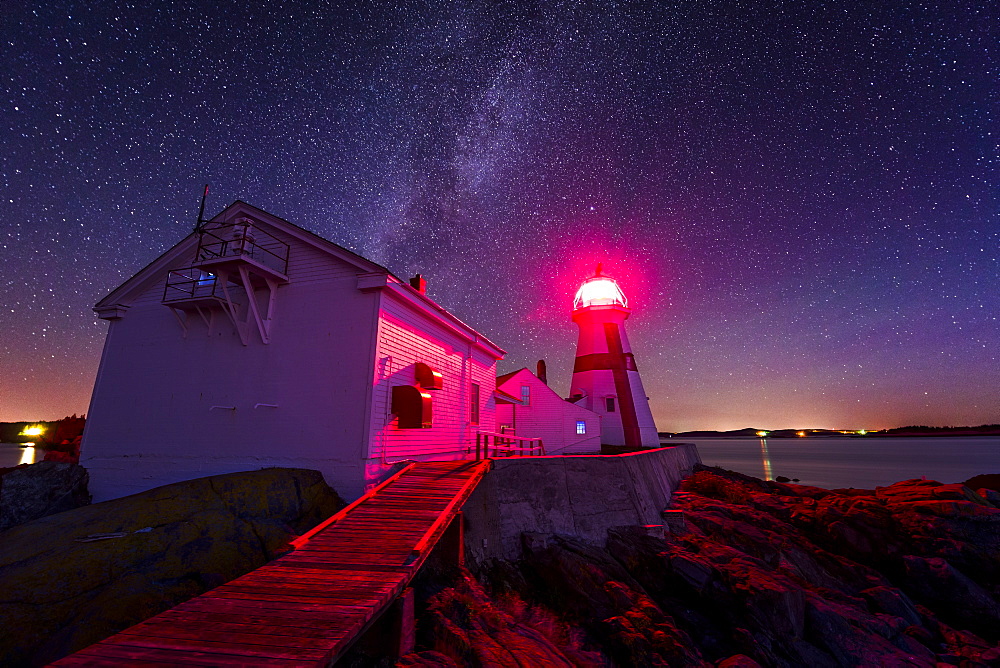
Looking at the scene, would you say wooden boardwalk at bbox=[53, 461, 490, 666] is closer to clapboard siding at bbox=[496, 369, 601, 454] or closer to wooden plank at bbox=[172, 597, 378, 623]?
wooden plank at bbox=[172, 597, 378, 623]

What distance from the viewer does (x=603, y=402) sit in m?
34.0

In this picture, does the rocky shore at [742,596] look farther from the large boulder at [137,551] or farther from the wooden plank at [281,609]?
the large boulder at [137,551]

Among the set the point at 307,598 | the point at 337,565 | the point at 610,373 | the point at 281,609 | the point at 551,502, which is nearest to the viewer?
the point at 281,609

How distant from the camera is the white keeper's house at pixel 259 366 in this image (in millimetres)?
12297

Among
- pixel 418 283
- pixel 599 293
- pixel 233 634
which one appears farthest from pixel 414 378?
pixel 599 293

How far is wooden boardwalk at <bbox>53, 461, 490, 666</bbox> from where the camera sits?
15.2 ft

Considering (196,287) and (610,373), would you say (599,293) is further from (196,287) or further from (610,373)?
(196,287)

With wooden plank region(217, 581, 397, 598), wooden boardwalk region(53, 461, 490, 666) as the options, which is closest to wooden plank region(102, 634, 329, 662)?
wooden boardwalk region(53, 461, 490, 666)

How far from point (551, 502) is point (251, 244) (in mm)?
12757

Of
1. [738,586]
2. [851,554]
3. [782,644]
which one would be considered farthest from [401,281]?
[851,554]

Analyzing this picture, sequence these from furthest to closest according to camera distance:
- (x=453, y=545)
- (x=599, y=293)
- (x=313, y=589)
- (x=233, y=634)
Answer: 1. (x=599, y=293)
2. (x=453, y=545)
3. (x=313, y=589)
4. (x=233, y=634)

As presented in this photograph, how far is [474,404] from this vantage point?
64.3ft

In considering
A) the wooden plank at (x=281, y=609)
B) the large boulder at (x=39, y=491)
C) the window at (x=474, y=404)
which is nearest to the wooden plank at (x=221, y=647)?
the wooden plank at (x=281, y=609)

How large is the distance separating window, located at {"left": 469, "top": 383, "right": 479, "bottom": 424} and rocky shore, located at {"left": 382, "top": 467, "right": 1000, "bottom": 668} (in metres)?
7.51
